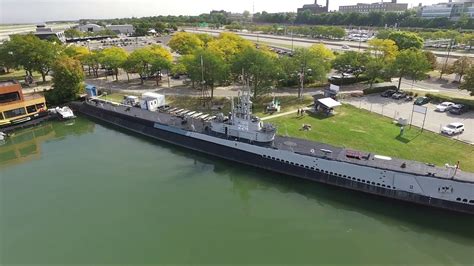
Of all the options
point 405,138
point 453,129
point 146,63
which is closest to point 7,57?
point 146,63

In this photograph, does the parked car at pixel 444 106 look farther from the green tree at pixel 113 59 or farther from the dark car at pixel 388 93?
the green tree at pixel 113 59

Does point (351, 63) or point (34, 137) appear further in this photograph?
point (351, 63)

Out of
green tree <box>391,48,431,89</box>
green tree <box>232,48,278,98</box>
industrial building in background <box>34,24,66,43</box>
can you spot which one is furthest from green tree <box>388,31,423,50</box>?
industrial building in background <box>34,24,66,43</box>

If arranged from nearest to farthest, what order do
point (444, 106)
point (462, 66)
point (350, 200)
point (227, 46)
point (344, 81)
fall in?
1. point (350, 200)
2. point (444, 106)
3. point (462, 66)
4. point (344, 81)
5. point (227, 46)

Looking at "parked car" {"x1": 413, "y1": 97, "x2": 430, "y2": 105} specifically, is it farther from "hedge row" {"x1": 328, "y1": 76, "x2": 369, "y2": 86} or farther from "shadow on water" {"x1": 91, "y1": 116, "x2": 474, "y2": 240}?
"shadow on water" {"x1": 91, "y1": 116, "x2": 474, "y2": 240}

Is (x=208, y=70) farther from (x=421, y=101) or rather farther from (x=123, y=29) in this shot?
(x=123, y=29)

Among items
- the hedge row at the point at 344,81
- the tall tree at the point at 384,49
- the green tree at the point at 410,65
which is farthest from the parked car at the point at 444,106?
the tall tree at the point at 384,49
